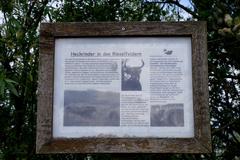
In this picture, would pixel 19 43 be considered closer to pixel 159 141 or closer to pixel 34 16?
Answer: pixel 34 16

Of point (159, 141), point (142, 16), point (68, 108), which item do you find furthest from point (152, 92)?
point (142, 16)

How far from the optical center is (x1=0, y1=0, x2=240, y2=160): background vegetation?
418 centimetres

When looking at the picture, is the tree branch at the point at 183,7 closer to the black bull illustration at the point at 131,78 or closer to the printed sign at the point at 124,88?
the printed sign at the point at 124,88

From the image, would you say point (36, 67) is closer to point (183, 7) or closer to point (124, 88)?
point (183, 7)

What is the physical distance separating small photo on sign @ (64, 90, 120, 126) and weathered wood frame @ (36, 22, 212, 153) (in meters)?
0.08

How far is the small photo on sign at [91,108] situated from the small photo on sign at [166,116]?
0.18 meters

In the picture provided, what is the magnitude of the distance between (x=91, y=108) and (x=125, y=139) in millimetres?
227

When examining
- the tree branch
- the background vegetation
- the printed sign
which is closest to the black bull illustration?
the printed sign

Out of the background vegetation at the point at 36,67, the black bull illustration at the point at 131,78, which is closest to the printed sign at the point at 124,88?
the black bull illustration at the point at 131,78

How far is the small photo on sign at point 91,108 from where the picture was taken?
2.58 metres

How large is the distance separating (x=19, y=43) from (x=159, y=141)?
2020 millimetres

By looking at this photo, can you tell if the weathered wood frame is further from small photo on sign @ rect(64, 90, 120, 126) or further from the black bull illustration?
the black bull illustration

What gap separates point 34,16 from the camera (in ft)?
15.7

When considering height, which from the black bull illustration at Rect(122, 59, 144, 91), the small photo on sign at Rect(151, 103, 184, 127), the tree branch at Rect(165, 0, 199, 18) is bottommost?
the small photo on sign at Rect(151, 103, 184, 127)
